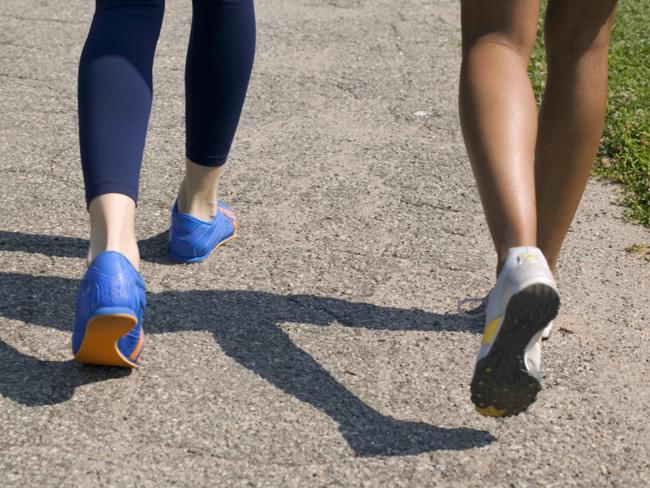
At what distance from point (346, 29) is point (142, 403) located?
352 centimetres

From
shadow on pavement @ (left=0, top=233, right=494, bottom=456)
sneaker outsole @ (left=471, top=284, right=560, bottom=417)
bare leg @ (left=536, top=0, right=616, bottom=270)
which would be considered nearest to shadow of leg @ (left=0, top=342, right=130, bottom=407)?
shadow on pavement @ (left=0, top=233, right=494, bottom=456)

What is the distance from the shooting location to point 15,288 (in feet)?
9.29

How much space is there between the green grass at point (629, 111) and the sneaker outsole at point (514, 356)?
60.3 inches

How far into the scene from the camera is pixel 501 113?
2219 millimetres

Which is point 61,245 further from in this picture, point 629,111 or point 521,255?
point 629,111

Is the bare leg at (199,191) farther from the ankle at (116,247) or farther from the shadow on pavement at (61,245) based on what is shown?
the ankle at (116,247)

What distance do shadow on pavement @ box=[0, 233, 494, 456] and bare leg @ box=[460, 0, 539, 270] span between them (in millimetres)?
443

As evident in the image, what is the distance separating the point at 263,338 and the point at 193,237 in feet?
1.55

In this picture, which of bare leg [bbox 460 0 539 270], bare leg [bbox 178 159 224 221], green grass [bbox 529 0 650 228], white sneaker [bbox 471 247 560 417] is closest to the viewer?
white sneaker [bbox 471 247 560 417]

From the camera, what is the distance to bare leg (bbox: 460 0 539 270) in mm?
2145

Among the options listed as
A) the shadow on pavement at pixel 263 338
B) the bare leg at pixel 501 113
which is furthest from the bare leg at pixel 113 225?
the bare leg at pixel 501 113

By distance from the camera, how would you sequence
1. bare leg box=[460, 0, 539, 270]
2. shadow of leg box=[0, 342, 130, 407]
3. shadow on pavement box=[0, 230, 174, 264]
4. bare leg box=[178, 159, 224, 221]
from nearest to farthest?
bare leg box=[460, 0, 539, 270]
shadow of leg box=[0, 342, 130, 407]
bare leg box=[178, 159, 224, 221]
shadow on pavement box=[0, 230, 174, 264]

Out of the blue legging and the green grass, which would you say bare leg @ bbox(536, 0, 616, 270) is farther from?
the green grass

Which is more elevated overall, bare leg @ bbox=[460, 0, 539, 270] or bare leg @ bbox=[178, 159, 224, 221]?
bare leg @ bbox=[460, 0, 539, 270]
